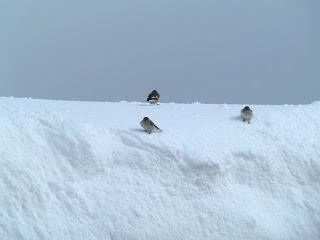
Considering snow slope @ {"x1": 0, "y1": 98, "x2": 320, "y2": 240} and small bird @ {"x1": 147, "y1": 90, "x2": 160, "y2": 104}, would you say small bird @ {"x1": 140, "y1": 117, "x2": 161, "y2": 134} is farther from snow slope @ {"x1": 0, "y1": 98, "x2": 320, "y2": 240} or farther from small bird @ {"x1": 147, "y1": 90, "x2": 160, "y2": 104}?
small bird @ {"x1": 147, "y1": 90, "x2": 160, "y2": 104}

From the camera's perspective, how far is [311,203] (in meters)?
10.7

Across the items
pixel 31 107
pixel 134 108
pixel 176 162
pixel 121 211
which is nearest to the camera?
pixel 121 211

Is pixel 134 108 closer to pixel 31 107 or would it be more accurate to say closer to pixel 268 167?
pixel 31 107

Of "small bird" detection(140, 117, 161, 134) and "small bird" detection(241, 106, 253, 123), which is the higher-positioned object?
"small bird" detection(241, 106, 253, 123)

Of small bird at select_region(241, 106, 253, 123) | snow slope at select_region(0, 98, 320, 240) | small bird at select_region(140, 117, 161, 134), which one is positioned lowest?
snow slope at select_region(0, 98, 320, 240)

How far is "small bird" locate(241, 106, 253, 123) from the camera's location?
1184cm

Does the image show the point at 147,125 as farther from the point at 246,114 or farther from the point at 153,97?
the point at 153,97

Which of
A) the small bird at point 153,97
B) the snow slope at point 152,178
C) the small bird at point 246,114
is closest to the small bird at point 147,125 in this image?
the snow slope at point 152,178

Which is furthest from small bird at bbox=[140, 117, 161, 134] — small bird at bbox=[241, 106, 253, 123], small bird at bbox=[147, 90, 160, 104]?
small bird at bbox=[147, 90, 160, 104]

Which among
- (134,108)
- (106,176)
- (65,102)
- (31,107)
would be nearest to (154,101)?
(134,108)

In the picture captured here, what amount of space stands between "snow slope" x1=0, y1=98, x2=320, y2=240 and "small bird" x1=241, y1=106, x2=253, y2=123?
0.21 metres

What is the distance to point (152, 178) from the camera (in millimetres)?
10086

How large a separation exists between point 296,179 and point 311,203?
53 centimetres

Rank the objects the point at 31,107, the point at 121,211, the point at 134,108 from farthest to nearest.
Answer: the point at 134,108, the point at 31,107, the point at 121,211
